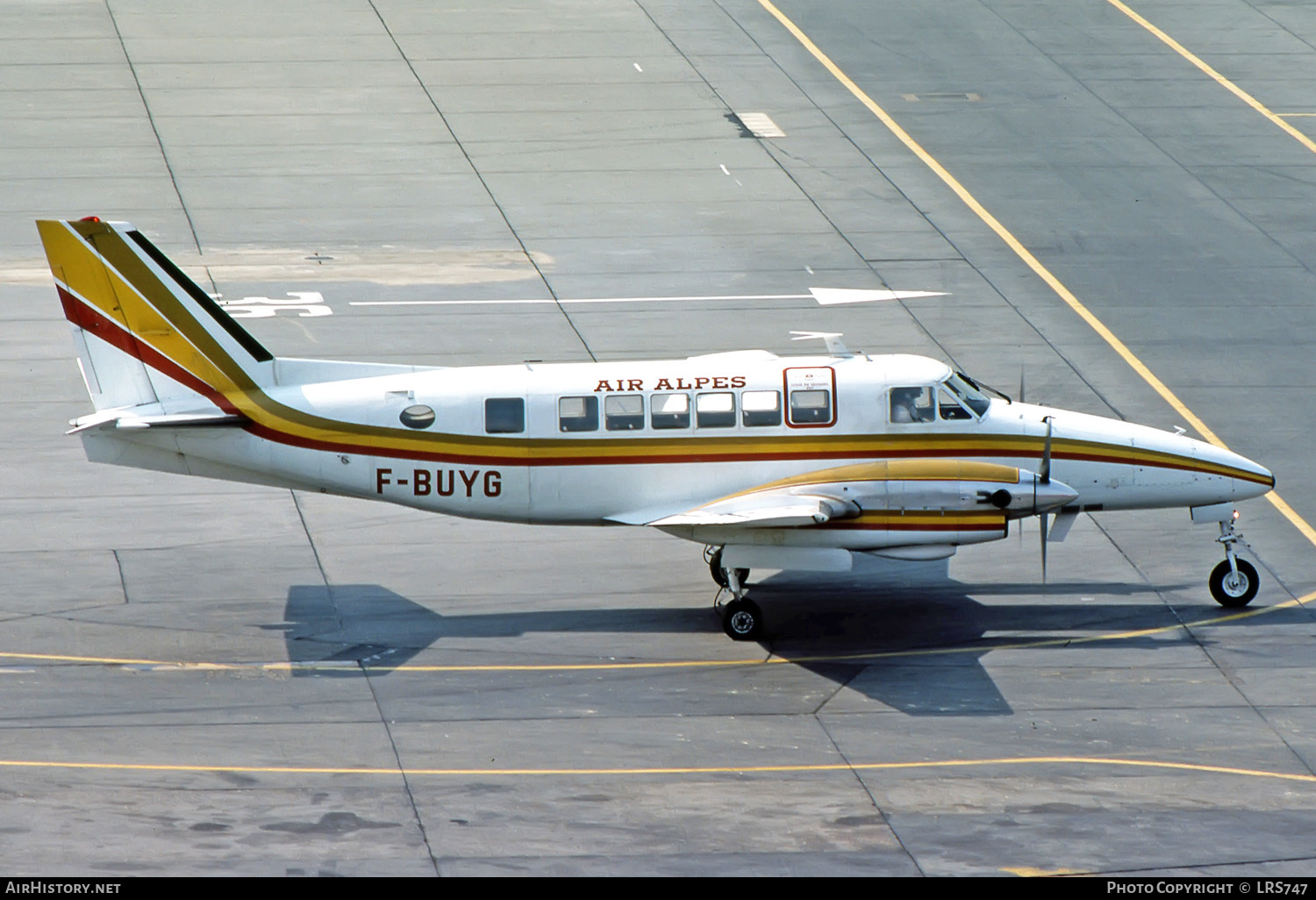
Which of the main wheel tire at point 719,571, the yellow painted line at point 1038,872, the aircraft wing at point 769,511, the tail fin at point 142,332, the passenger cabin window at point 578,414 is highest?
the tail fin at point 142,332

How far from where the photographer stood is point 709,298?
3941cm

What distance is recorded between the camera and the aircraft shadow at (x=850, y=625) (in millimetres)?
24891

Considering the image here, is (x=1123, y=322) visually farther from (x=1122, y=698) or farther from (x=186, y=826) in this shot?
(x=186, y=826)

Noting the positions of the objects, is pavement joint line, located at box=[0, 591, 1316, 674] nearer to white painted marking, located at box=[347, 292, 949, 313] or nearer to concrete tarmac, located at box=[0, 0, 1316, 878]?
concrete tarmac, located at box=[0, 0, 1316, 878]

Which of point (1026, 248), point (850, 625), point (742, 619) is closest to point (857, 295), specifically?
Result: point (1026, 248)

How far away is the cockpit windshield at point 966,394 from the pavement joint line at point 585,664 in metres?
3.27

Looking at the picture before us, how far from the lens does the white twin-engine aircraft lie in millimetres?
26000

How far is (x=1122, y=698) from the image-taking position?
952 inches

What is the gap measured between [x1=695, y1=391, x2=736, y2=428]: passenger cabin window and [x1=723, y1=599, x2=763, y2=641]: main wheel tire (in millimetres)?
2451

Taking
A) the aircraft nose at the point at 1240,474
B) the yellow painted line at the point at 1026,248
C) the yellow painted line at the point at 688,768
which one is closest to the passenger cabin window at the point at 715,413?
the yellow painted line at the point at 688,768

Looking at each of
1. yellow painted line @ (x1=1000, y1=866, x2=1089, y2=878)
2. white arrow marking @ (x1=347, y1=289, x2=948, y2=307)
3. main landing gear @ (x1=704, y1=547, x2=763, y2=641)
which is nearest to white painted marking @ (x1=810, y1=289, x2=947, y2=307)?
white arrow marking @ (x1=347, y1=289, x2=948, y2=307)

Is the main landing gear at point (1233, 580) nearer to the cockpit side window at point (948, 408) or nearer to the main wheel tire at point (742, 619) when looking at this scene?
the cockpit side window at point (948, 408)

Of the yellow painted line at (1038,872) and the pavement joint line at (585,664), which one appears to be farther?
the pavement joint line at (585,664)
